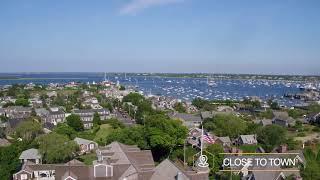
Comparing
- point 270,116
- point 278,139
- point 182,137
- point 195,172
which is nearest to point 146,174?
point 195,172

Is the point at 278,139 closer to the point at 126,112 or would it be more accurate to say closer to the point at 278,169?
the point at 278,169

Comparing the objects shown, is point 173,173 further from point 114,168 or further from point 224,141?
point 224,141

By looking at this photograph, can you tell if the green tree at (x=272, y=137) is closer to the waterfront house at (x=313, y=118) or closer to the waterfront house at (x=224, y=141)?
the waterfront house at (x=224, y=141)

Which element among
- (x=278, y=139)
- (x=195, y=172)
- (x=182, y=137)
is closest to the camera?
(x=195, y=172)

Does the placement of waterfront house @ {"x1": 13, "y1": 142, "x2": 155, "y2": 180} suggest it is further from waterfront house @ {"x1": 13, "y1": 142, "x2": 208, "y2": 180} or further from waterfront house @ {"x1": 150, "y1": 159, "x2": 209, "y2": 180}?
waterfront house @ {"x1": 150, "y1": 159, "x2": 209, "y2": 180}

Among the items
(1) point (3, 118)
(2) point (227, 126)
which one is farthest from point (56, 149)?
(1) point (3, 118)

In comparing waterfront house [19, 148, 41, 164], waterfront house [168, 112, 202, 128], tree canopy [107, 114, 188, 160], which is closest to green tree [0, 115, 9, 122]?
waterfront house [168, 112, 202, 128]

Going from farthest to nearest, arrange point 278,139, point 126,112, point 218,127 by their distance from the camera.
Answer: point 126,112
point 218,127
point 278,139
